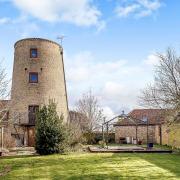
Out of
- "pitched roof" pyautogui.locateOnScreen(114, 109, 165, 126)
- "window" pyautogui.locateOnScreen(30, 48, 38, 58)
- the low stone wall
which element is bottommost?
the low stone wall

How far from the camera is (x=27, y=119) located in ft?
109

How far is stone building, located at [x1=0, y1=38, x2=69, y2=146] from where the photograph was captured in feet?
110

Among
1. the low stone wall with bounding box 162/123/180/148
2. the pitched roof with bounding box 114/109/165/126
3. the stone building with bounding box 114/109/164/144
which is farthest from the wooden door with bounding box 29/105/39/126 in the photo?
the pitched roof with bounding box 114/109/165/126

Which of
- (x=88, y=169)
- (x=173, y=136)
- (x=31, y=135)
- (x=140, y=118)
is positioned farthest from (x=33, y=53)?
(x=88, y=169)

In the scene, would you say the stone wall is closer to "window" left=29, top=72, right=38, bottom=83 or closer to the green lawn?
"window" left=29, top=72, right=38, bottom=83

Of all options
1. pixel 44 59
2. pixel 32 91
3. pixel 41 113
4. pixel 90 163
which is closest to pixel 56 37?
pixel 44 59

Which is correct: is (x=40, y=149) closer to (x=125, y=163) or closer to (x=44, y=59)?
(x=125, y=163)

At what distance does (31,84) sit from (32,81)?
1.02 feet

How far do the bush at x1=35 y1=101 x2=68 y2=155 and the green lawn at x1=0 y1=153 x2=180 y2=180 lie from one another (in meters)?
3.21

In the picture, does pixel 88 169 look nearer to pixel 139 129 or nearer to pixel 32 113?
pixel 32 113

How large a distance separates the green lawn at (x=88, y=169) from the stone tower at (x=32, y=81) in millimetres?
14244

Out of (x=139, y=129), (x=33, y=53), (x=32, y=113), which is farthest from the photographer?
(x=139, y=129)

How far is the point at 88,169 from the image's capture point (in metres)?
15.8

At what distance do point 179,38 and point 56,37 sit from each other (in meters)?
15.6
